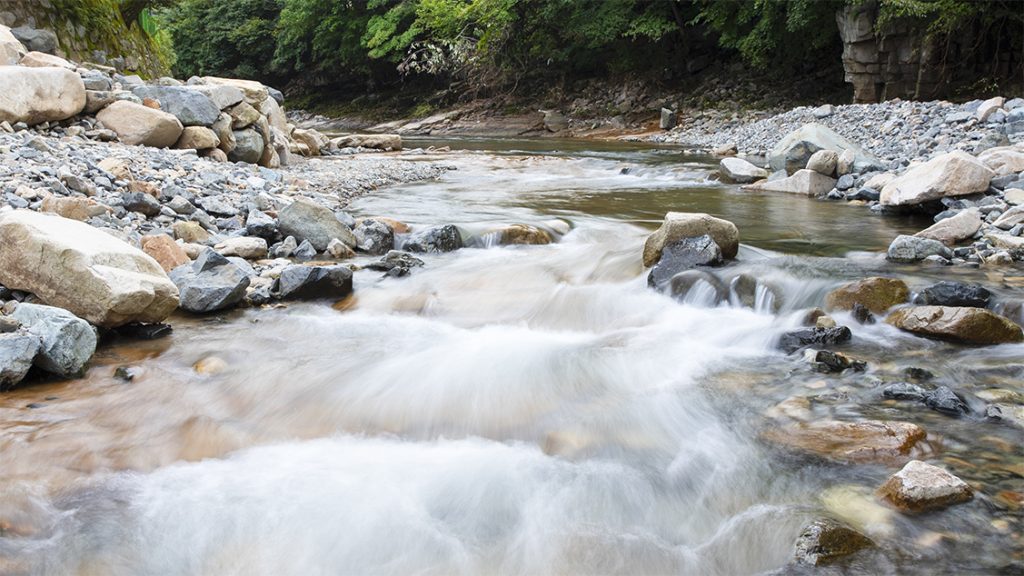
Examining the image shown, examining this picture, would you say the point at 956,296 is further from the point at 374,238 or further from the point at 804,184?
the point at 804,184

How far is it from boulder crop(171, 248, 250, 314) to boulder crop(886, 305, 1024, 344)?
14.0 ft

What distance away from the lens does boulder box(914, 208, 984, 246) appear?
20.4 ft

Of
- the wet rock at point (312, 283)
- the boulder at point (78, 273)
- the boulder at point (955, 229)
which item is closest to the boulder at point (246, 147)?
the wet rock at point (312, 283)

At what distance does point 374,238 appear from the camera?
6.86m

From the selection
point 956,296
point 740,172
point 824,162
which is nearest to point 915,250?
point 956,296

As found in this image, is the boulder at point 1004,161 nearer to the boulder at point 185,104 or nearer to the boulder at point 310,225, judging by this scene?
the boulder at point 310,225

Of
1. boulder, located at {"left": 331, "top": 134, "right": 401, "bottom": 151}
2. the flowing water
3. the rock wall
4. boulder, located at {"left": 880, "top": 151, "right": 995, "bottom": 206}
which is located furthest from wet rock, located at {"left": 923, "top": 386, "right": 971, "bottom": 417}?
boulder, located at {"left": 331, "top": 134, "right": 401, "bottom": 151}

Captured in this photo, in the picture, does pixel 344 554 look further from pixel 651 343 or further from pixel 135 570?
pixel 651 343

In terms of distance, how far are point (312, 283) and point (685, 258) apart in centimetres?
284

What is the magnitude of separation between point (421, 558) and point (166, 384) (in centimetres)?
204

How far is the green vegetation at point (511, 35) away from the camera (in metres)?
20.0

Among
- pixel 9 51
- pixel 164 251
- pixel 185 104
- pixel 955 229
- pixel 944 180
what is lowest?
pixel 955 229

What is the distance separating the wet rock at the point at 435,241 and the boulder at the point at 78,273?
9.33ft

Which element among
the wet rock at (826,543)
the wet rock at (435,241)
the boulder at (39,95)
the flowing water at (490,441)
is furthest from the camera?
the boulder at (39,95)
